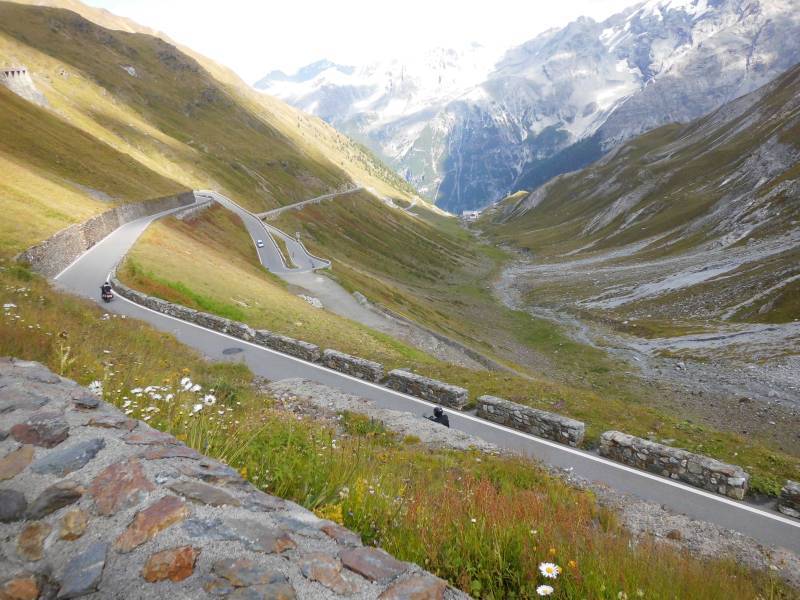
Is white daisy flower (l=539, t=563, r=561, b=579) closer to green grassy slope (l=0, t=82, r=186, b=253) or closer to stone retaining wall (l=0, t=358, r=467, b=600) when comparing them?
stone retaining wall (l=0, t=358, r=467, b=600)

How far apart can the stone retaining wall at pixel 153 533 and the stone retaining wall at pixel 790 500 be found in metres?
11.0

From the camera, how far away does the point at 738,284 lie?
60.2 meters

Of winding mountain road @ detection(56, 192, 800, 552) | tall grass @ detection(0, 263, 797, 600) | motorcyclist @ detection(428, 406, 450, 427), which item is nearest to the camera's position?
tall grass @ detection(0, 263, 797, 600)

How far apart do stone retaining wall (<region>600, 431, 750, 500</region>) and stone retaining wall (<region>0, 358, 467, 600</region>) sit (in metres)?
10.7

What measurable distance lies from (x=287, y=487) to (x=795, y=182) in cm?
10623

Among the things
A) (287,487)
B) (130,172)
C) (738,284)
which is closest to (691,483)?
(287,487)

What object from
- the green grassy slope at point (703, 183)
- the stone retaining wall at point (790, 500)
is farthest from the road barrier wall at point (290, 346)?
the green grassy slope at point (703, 183)

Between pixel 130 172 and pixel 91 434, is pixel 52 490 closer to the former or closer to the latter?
pixel 91 434

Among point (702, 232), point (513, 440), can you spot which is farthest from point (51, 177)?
A: point (702, 232)

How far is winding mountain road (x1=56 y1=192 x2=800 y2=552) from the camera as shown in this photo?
1038cm

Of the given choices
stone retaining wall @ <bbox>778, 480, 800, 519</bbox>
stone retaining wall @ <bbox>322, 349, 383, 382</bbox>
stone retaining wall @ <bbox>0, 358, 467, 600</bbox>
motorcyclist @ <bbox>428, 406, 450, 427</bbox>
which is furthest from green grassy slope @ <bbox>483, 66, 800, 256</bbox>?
stone retaining wall @ <bbox>0, 358, 467, 600</bbox>

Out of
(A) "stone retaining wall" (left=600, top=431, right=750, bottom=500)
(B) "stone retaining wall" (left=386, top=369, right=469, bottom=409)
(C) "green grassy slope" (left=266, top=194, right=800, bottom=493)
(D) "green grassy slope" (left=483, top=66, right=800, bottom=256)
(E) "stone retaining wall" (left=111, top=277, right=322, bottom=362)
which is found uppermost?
(D) "green grassy slope" (left=483, top=66, right=800, bottom=256)

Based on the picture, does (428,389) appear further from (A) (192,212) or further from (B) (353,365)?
(A) (192,212)

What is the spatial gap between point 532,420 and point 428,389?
427 centimetres
